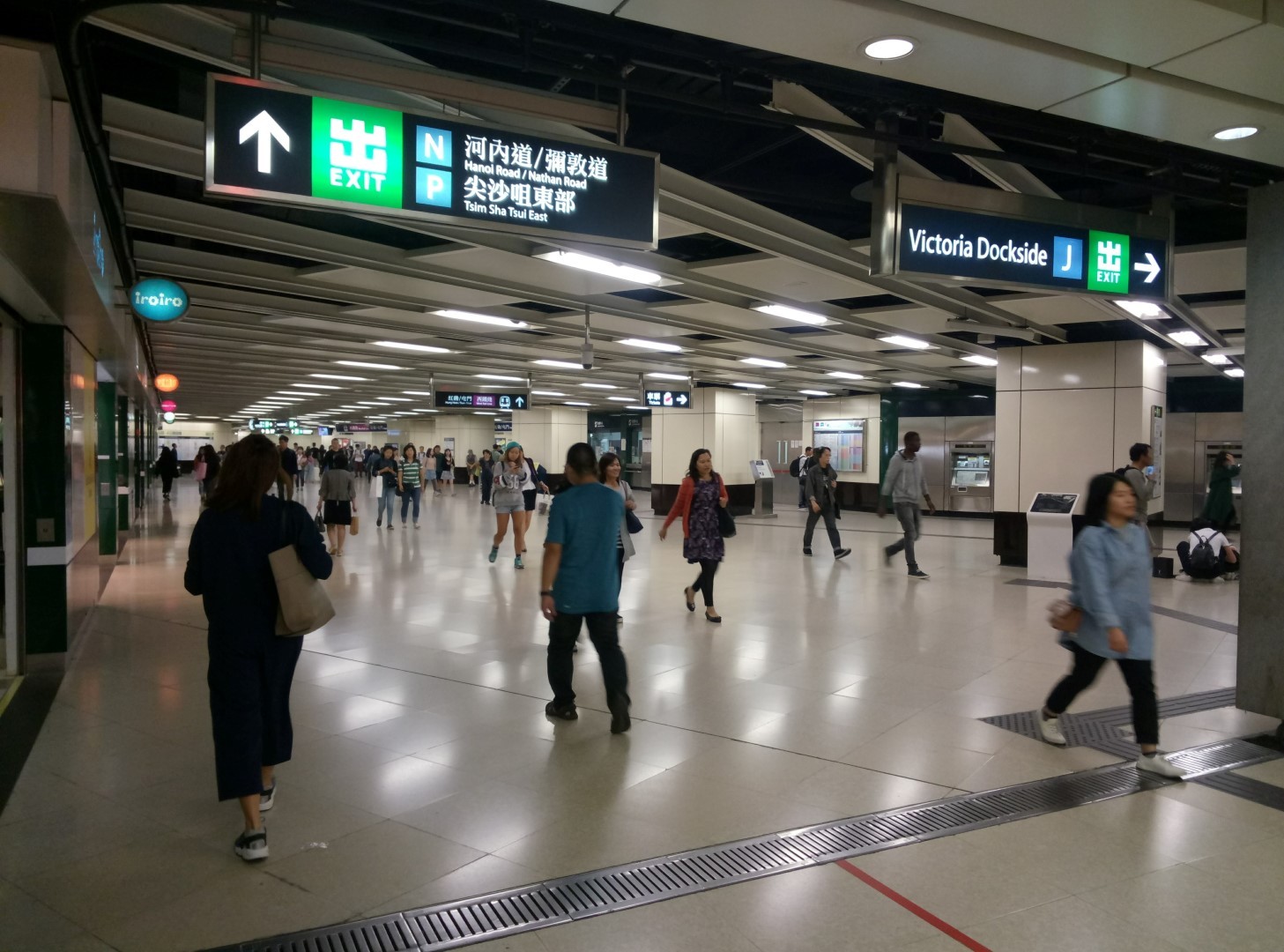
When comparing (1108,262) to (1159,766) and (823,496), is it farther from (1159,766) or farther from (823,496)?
(823,496)

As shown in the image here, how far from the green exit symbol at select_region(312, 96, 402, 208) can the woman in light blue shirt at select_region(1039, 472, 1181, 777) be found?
12.5 feet

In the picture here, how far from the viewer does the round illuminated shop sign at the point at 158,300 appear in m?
7.66

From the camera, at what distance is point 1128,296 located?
521cm

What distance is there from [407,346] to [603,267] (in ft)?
25.8

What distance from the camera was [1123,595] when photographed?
436 cm

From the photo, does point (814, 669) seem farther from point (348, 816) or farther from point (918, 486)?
point (918, 486)

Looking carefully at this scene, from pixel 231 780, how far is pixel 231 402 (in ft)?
116

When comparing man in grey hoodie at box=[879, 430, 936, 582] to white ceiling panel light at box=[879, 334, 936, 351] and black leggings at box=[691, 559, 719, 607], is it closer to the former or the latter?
white ceiling panel light at box=[879, 334, 936, 351]

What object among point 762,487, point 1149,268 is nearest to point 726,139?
point 1149,268

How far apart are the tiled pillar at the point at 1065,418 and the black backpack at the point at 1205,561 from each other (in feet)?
3.31

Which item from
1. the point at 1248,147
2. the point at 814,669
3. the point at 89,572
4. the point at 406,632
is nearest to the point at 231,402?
the point at 89,572

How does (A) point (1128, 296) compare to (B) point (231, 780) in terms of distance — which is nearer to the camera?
(B) point (231, 780)

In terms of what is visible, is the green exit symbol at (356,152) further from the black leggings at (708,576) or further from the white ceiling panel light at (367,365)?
the white ceiling panel light at (367,365)

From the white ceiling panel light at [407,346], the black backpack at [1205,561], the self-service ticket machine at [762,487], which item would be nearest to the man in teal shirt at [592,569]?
the black backpack at [1205,561]
